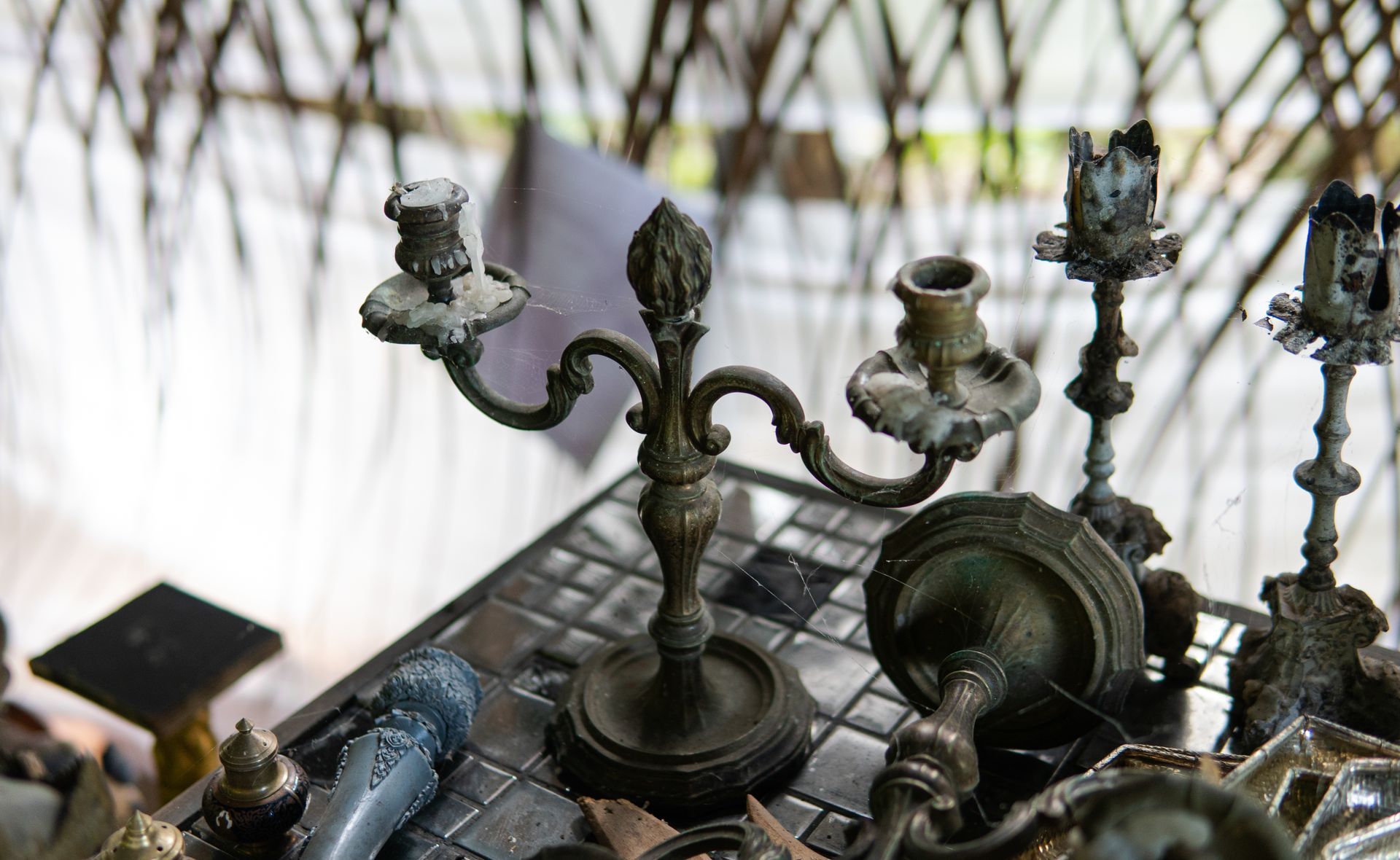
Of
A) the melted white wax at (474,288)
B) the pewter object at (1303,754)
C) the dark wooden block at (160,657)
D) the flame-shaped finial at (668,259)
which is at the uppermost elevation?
the flame-shaped finial at (668,259)

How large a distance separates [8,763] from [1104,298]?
898 mm

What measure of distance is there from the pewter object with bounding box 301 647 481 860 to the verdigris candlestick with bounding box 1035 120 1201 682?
0.51 m

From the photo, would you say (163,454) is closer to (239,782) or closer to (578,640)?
(578,640)

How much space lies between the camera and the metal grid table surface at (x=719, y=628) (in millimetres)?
998

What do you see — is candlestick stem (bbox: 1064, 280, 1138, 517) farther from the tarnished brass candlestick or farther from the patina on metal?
the tarnished brass candlestick

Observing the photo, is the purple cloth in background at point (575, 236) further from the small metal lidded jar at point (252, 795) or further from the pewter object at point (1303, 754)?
the pewter object at point (1303, 754)

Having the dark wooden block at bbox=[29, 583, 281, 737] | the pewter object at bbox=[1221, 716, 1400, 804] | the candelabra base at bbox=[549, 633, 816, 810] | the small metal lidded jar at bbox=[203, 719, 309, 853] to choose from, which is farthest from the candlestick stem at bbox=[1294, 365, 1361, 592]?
the dark wooden block at bbox=[29, 583, 281, 737]

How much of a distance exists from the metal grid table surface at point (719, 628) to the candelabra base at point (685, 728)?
0.9 inches

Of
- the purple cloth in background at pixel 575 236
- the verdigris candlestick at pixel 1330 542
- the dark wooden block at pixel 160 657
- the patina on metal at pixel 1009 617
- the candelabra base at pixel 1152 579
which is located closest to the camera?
the verdigris candlestick at pixel 1330 542

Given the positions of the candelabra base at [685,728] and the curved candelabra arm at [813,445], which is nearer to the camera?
the curved candelabra arm at [813,445]

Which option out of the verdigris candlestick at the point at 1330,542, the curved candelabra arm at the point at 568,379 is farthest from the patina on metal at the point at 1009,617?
the curved candelabra arm at the point at 568,379

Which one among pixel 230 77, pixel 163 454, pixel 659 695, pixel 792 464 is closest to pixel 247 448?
pixel 163 454

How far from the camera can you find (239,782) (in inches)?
36.9

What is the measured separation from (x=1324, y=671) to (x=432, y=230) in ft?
2.26
